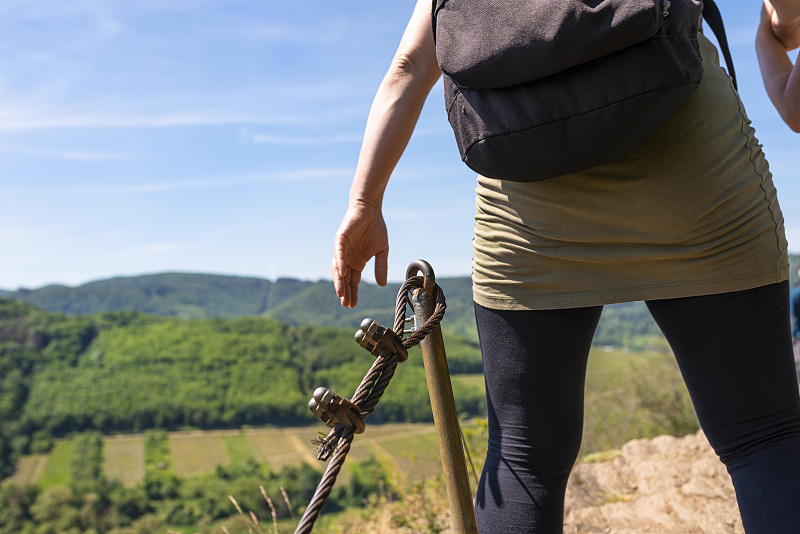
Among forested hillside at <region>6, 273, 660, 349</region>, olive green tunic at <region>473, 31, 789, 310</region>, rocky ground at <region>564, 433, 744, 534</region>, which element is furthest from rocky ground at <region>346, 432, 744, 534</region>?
forested hillside at <region>6, 273, 660, 349</region>

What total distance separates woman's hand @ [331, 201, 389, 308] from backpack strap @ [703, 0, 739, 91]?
0.62 meters

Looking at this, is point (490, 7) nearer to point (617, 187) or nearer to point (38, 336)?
point (617, 187)

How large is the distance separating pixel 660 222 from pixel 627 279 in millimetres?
96


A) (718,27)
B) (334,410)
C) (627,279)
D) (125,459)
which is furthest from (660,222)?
(125,459)

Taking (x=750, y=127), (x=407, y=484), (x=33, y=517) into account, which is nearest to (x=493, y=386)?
(x=750, y=127)

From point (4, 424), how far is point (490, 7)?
61.3 metres

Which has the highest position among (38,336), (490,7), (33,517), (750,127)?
(490,7)

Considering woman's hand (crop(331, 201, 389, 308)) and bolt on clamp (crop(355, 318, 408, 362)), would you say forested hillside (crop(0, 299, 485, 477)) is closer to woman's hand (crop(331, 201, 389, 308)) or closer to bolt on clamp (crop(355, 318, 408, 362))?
woman's hand (crop(331, 201, 389, 308))

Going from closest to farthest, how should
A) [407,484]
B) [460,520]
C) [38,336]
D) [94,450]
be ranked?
[460,520], [407,484], [94,450], [38,336]

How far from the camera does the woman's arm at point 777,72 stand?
0.97 metres

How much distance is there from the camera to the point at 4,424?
5069 cm

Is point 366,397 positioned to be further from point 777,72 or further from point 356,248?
point 777,72

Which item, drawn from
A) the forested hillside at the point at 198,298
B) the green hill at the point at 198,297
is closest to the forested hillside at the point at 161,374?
the forested hillside at the point at 198,298

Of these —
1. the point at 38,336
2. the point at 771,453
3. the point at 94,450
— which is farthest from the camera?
the point at 38,336
